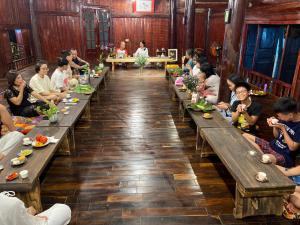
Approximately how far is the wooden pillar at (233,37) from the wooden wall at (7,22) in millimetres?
8806

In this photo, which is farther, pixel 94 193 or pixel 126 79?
pixel 126 79

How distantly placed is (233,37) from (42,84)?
4.23 m

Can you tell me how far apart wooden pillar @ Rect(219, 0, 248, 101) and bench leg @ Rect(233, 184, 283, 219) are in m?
2.65

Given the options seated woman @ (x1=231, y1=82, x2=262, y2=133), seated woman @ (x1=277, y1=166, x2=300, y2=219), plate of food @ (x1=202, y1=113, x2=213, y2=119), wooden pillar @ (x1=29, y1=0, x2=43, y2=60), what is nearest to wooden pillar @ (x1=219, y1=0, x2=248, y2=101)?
plate of food @ (x1=202, y1=113, x2=213, y2=119)

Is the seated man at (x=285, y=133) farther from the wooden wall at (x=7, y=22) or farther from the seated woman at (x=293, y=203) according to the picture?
the wooden wall at (x=7, y=22)

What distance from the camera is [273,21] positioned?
5.39 metres

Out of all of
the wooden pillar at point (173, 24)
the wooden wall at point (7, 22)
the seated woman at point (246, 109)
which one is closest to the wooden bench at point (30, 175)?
the seated woman at point (246, 109)

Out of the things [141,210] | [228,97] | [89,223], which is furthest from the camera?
[228,97]

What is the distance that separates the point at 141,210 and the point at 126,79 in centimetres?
763

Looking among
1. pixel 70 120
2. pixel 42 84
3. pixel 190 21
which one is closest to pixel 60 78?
pixel 42 84

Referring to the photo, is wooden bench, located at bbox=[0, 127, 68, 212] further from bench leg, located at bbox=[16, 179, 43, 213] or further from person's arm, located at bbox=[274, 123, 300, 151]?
person's arm, located at bbox=[274, 123, 300, 151]

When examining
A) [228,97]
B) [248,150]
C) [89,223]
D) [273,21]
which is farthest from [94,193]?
[273,21]

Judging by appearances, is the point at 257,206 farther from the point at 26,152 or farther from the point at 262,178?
the point at 26,152

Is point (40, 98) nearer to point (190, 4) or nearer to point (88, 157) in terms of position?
point (88, 157)
